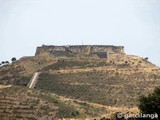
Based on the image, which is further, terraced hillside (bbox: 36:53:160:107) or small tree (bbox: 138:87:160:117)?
terraced hillside (bbox: 36:53:160:107)

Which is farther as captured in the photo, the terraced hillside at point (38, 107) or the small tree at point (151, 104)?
the terraced hillside at point (38, 107)

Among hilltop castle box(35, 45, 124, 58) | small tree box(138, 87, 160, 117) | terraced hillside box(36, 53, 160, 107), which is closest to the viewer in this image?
small tree box(138, 87, 160, 117)

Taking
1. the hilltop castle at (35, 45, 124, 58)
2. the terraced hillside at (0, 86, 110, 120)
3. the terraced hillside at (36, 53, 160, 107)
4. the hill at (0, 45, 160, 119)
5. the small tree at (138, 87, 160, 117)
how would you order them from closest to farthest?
the small tree at (138, 87, 160, 117) → the terraced hillside at (0, 86, 110, 120) → the hill at (0, 45, 160, 119) → the terraced hillside at (36, 53, 160, 107) → the hilltop castle at (35, 45, 124, 58)

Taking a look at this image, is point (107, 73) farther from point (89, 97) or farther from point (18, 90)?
point (18, 90)

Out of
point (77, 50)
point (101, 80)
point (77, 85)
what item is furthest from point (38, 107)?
point (77, 50)

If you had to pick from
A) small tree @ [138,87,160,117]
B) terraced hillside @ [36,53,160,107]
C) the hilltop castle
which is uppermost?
the hilltop castle

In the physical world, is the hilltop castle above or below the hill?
above

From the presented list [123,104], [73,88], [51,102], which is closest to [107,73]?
[73,88]

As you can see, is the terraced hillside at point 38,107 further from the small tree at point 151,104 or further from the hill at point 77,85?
the small tree at point 151,104

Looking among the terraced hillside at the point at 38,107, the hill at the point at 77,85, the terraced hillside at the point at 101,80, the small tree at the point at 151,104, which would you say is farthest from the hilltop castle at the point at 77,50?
the small tree at the point at 151,104

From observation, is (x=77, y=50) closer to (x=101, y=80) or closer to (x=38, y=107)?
(x=101, y=80)

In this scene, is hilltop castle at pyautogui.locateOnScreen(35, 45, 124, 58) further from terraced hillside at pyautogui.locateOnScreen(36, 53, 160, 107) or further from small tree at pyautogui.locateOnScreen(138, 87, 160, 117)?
small tree at pyautogui.locateOnScreen(138, 87, 160, 117)

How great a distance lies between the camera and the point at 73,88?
7212 centimetres

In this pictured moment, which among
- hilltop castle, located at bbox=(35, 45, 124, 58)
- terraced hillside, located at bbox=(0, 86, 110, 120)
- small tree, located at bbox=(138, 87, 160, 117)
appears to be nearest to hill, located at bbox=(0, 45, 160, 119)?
terraced hillside, located at bbox=(0, 86, 110, 120)
